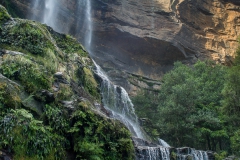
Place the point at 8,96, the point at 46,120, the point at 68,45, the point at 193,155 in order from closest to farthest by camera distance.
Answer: the point at 8,96
the point at 46,120
the point at 193,155
the point at 68,45

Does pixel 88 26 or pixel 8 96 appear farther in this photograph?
pixel 88 26

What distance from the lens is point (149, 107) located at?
2372 centimetres

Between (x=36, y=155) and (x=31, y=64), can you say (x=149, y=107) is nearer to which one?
(x=31, y=64)

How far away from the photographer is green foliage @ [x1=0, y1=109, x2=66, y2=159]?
19.0ft

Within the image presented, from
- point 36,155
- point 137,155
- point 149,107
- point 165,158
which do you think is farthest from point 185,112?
point 36,155

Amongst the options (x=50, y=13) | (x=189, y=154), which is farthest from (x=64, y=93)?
(x=50, y=13)

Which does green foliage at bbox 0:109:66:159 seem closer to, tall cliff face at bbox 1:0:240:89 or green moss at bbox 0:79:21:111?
green moss at bbox 0:79:21:111

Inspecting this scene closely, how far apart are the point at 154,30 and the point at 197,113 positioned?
1284 cm

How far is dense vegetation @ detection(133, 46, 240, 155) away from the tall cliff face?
6.74m

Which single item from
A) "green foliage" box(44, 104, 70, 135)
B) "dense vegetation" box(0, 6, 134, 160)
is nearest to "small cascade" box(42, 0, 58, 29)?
"dense vegetation" box(0, 6, 134, 160)

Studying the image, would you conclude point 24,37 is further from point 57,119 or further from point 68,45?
point 68,45

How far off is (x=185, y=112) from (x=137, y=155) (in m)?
10.7

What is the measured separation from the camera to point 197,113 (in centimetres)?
1989

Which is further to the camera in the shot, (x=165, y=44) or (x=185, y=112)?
(x=165, y=44)
